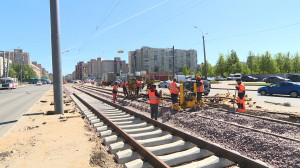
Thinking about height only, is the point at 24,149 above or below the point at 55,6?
below

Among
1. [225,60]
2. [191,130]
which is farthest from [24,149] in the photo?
[225,60]

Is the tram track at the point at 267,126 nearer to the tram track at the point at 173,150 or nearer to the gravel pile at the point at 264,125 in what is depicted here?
the gravel pile at the point at 264,125

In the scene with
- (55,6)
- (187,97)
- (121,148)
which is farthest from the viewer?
(187,97)

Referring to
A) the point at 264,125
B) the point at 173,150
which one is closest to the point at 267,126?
the point at 264,125

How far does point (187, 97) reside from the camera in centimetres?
1145

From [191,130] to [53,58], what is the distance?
847cm

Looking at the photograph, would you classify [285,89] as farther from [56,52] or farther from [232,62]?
[232,62]

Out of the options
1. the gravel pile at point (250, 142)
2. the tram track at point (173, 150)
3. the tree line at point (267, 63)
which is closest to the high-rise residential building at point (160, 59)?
the tree line at point (267, 63)

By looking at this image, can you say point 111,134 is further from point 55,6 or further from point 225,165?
point 55,6

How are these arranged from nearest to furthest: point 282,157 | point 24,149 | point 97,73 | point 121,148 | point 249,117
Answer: point 282,157 → point 121,148 → point 24,149 → point 249,117 → point 97,73

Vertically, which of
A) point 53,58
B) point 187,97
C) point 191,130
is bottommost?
point 191,130

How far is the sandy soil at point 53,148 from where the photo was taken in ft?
14.7

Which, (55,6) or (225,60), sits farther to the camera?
(225,60)

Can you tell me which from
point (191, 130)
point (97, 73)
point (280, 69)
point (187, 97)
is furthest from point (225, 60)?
point (97, 73)
